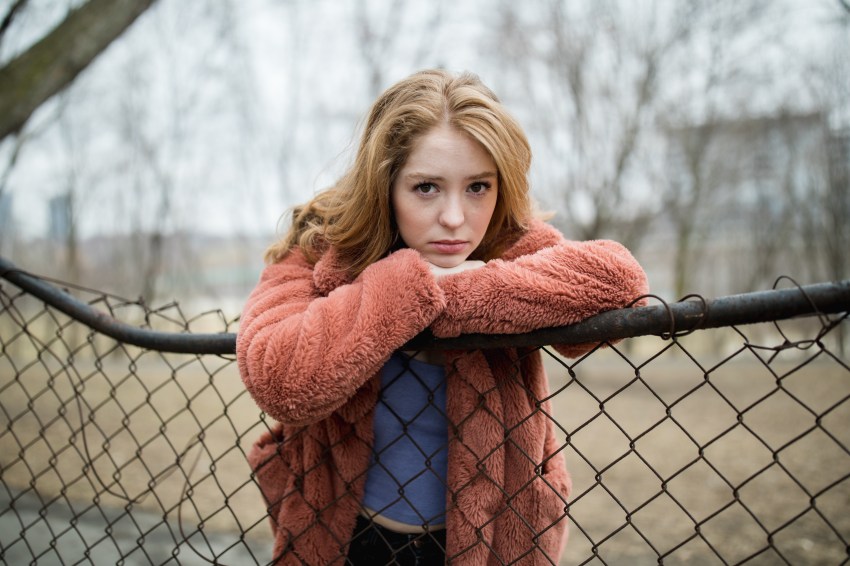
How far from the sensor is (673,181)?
34.7 ft

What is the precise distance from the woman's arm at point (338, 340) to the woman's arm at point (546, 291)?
0.07 meters

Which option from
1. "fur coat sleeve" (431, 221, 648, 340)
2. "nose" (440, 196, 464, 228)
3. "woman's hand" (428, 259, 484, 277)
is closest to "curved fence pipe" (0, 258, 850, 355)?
"fur coat sleeve" (431, 221, 648, 340)

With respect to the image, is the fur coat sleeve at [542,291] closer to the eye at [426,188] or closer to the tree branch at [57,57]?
the eye at [426,188]

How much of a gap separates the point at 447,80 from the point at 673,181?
10168 millimetres

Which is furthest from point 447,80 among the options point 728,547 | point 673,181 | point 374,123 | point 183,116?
point 183,116

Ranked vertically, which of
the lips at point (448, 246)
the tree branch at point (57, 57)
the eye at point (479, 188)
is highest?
the tree branch at point (57, 57)

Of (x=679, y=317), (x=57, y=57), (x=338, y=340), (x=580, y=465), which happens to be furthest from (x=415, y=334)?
(x=580, y=465)

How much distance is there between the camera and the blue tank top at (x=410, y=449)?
1479mm

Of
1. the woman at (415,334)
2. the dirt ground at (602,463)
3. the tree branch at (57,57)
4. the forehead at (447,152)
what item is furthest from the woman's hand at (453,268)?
the tree branch at (57,57)

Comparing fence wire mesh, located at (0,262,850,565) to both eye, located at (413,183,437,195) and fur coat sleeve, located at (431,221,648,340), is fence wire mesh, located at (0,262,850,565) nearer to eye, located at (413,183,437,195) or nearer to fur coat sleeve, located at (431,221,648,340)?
fur coat sleeve, located at (431,221,648,340)

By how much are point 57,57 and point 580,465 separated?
16.9 ft

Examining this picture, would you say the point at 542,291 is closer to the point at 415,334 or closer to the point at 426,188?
the point at 415,334

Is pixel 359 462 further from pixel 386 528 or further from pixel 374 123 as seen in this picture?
pixel 374 123

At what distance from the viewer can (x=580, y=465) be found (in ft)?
18.0
